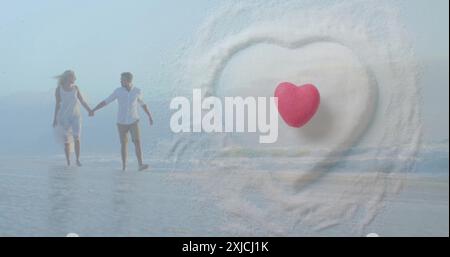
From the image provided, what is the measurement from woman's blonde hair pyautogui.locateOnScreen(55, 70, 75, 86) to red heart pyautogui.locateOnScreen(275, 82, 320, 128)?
2.21ft

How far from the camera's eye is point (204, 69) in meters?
1.78

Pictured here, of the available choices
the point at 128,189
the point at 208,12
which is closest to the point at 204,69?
the point at 208,12

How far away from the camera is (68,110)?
184 centimetres

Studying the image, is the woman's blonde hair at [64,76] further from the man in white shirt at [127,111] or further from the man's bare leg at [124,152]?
the man's bare leg at [124,152]

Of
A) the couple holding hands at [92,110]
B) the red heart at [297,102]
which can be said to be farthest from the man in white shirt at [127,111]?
the red heart at [297,102]

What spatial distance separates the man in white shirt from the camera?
1.80m

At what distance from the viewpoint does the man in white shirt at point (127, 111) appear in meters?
1.80

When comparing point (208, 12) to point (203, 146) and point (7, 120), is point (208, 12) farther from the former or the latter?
point (7, 120)

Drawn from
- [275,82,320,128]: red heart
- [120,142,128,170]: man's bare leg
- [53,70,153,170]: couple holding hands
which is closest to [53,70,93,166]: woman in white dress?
[53,70,153,170]: couple holding hands

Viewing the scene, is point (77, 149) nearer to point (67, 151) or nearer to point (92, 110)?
point (67, 151)

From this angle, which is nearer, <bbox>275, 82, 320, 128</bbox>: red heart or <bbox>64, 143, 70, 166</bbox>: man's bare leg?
<bbox>275, 82, 320, 128</bbox>: red heart

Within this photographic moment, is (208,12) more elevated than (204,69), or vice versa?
(208,12)

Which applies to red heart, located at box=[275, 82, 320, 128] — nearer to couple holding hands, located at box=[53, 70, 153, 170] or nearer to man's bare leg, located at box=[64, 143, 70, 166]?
couple holding hands, located at box=[53, 70, 153, 170]
